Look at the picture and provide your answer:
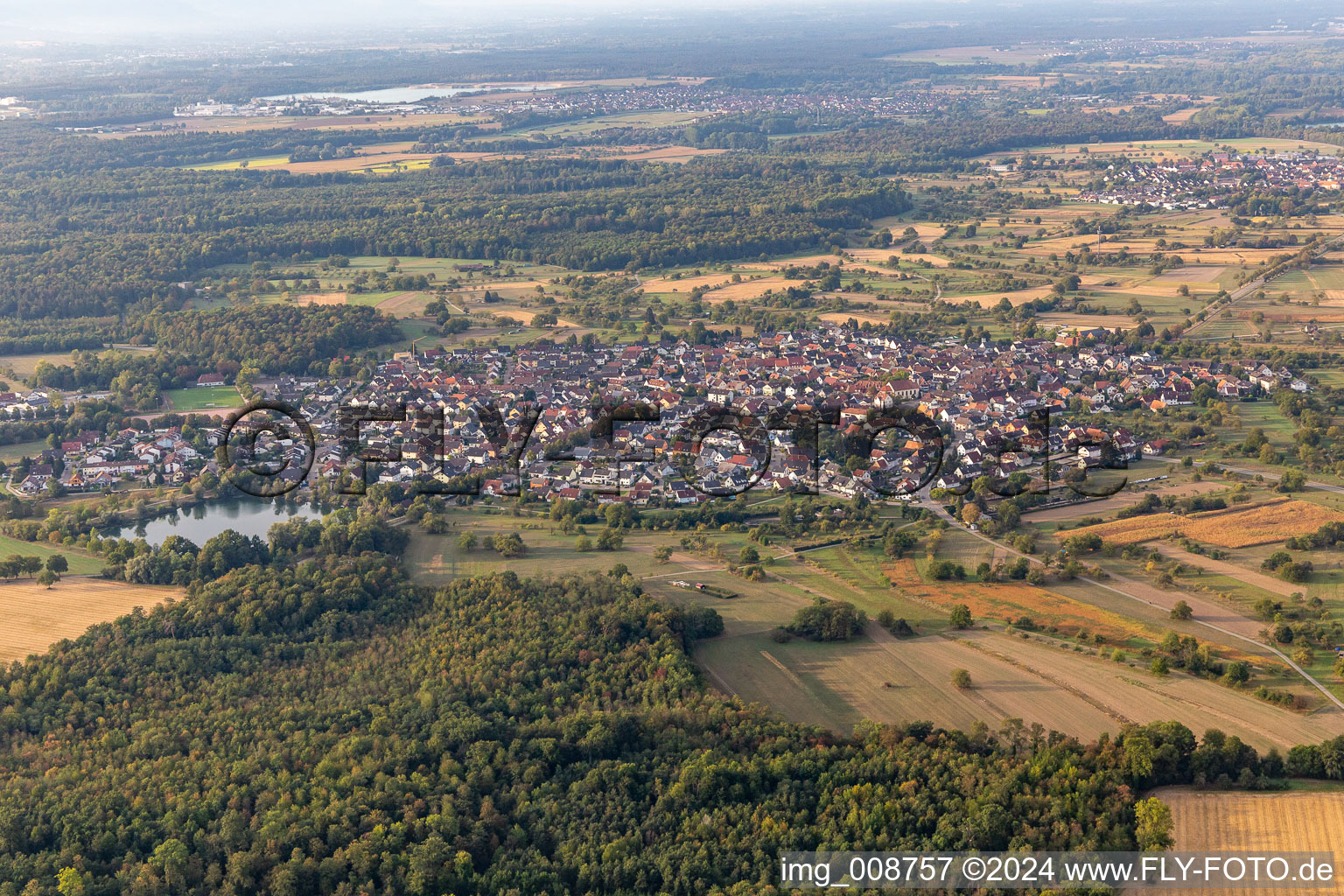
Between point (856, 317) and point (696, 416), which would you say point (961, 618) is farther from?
point (856, 317)

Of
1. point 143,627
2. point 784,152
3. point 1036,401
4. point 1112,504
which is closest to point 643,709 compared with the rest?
point 143,627

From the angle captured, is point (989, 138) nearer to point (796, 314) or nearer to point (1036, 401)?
point (796, 314)

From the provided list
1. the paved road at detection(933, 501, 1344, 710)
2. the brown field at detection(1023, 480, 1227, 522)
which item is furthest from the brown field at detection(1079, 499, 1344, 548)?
the paved road at detection(933, 501, 1344, 710)

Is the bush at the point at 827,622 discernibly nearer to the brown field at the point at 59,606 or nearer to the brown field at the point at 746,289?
the brown field at the point at 59,606

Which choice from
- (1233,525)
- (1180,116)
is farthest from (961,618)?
(1180,116)

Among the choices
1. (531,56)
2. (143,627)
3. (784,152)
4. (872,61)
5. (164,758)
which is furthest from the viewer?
(531,56)

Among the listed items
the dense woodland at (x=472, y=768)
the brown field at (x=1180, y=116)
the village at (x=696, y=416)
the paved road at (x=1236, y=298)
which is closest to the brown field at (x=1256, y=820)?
the dense woodland at (x=472, y=768)

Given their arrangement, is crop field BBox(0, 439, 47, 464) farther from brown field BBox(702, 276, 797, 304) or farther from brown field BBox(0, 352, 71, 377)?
brown field BBox(702, 276, 797, 304)
